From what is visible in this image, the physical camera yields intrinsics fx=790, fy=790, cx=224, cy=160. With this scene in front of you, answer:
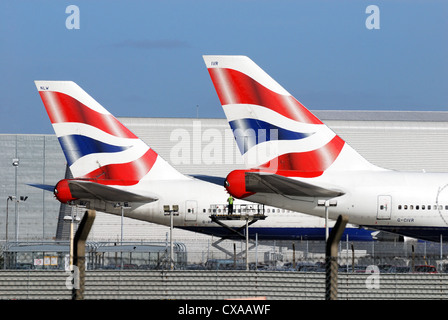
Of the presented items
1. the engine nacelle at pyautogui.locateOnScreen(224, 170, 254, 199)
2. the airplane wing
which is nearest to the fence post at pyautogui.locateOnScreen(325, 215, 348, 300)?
the airplane wing

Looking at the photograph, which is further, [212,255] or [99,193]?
[99,193]

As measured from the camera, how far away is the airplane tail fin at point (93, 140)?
50.4m

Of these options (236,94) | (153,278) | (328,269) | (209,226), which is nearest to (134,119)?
(209,226)

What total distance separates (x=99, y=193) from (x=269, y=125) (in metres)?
13.2

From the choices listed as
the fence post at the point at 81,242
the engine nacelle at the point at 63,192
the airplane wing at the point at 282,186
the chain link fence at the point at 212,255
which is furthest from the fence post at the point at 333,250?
the engine nacelle at the point at 63,192

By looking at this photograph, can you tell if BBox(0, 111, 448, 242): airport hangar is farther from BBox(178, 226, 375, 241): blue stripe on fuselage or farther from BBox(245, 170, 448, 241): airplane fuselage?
BBox(245, 170, 448, 241): airplane fuselage

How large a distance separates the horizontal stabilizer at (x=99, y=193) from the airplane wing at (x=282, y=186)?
11.9 meters

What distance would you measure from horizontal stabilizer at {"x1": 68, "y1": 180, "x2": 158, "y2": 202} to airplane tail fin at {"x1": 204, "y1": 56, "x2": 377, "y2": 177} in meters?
10.6

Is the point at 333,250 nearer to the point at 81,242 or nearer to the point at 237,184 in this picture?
the point at 81,242

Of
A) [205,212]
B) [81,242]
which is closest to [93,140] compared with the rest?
[205,212]

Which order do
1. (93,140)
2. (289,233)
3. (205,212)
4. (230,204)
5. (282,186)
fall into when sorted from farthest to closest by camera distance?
(289,233) < (205,212) < (230,204) < (93,140) < (282,186)

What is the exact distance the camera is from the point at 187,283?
86.2 feet

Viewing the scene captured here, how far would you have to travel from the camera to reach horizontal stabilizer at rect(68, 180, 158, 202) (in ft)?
157

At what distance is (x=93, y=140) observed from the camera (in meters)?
50.9
